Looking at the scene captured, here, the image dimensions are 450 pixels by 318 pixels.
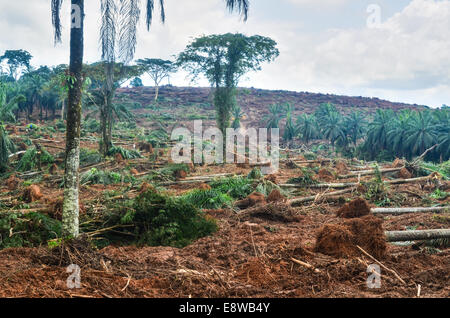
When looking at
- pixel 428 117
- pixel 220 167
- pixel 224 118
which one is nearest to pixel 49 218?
pixel 220 167

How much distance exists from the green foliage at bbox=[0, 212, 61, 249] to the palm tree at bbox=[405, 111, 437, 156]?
3433 centimetres

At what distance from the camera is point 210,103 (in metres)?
56.7

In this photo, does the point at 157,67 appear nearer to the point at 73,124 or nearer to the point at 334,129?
the point at 334,129

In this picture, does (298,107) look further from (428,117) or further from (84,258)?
(84,258)

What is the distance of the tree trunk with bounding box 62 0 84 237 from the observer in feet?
19.6

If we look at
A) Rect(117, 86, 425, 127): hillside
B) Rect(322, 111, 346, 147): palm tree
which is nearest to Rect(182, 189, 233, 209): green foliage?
Rect(117, 86, 425, 127): hillside

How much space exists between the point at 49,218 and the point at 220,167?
13.0 metres

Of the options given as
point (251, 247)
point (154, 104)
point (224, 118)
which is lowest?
point (251, 247)

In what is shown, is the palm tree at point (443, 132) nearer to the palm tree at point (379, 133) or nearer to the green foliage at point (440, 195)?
the palm tree at point (379, 133)

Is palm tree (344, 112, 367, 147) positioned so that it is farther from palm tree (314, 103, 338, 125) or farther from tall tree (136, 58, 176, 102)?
tall tree (136, 58, 176, 102)

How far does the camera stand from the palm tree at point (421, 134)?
34.3 meters

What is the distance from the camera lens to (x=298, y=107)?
205ft

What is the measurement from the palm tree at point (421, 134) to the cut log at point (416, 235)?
103 ft

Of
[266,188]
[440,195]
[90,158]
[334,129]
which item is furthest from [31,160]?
[334,129]
